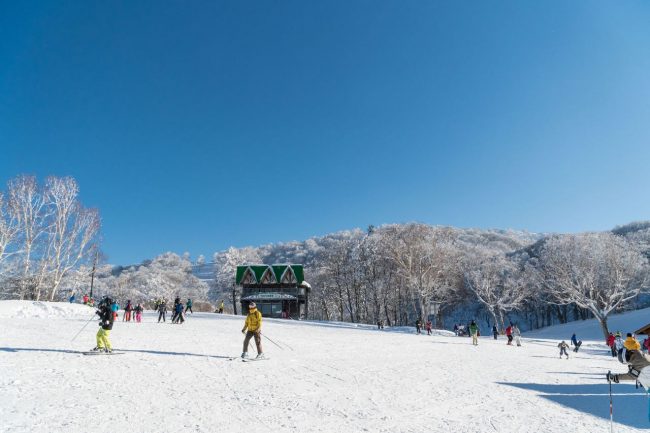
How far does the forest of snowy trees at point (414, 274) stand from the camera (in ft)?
112

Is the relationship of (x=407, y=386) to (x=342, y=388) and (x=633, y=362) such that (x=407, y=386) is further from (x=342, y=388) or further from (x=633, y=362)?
(x=633, y=362)

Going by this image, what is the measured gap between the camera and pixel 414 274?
48594 mm

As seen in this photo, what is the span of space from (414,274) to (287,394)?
1672 inches

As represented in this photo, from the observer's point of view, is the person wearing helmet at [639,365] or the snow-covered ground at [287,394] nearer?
the person wearing helmet at [639,365]

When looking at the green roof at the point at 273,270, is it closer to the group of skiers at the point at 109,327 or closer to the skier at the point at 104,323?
the group of skiers at the point at 109,327

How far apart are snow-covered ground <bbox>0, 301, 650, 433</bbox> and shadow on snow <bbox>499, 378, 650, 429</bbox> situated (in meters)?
0.03

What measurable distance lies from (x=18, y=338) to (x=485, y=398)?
55.7ft

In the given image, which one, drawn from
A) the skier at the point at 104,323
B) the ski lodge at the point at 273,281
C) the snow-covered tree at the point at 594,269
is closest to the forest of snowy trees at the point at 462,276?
the snow-covered tree at the point at 594,269

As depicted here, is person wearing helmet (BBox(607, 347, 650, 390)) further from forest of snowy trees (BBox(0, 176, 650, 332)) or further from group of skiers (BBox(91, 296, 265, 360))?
forest of snowy trees (BBox(0, 176, 650, 332))

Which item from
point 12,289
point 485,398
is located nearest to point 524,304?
point 485,398

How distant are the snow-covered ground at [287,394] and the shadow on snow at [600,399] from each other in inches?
1.3

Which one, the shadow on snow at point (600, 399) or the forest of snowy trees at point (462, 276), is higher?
the forest of snowy trees at point (462, 276)

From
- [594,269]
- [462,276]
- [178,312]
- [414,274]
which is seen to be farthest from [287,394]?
[462,276]

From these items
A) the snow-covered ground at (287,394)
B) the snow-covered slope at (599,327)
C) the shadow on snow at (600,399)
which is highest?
the snow-covered ground at (287,394)
